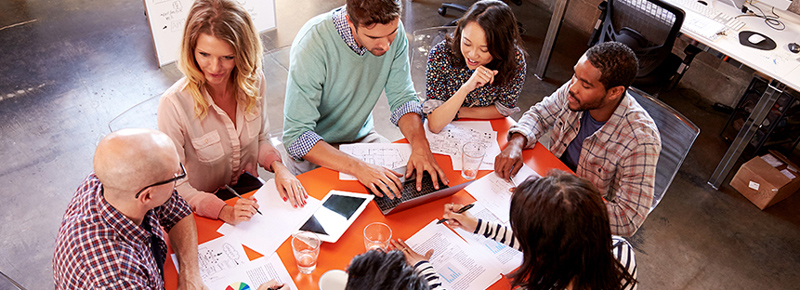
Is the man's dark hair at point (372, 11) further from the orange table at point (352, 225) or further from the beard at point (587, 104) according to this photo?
the beard at point (587, 104)

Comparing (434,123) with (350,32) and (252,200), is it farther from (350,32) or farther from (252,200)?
(252,200)

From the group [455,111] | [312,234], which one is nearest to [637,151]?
[455,111]

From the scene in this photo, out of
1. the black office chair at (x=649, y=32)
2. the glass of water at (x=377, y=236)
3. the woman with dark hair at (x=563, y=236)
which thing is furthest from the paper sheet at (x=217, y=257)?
the black office chair at (x=649, y=32)

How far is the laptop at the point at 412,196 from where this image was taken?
1.82 metres

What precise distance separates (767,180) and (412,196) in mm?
2888

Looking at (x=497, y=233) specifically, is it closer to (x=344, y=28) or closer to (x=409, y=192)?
(x=409, y=192)

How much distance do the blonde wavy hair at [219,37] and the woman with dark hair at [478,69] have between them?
85 cm

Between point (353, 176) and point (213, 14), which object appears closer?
point (213, 14)

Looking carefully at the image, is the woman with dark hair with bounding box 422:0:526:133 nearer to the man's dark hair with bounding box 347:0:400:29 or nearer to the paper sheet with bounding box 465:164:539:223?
the paper sheet with bounding box 465:164:539:223

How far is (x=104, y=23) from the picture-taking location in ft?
15.2

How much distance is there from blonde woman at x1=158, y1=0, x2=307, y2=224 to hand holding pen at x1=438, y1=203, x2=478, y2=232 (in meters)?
0.54

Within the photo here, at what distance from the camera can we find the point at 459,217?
1770mm

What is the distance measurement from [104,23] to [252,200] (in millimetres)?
3886

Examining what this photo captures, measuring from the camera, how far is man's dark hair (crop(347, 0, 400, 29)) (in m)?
1.87
